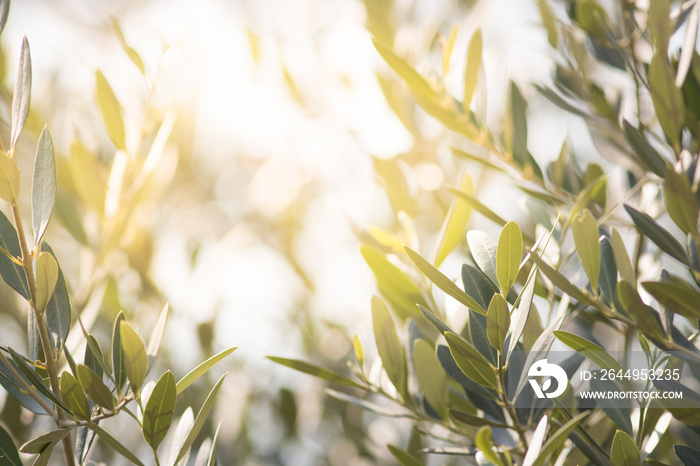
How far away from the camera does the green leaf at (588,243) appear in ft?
0.77

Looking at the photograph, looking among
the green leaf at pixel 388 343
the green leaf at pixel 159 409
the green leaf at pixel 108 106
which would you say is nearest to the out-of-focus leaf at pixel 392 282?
the green leaf at pixel 388 343

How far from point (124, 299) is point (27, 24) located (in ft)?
1.89

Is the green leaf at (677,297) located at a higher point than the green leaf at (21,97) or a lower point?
lower

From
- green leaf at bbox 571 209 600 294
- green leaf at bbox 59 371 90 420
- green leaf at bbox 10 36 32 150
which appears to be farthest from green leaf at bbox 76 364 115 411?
green leaf at bbox 571 209 600 294

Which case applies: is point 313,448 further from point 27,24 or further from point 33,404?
point 27,24

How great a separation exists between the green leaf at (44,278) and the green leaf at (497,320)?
194 millimetres

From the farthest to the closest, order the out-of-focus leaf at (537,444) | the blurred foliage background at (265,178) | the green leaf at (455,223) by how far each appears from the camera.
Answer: the blurred foliage background at (265,178), the green leaf at (455,223), the out-of-focus leaf at (537,444)

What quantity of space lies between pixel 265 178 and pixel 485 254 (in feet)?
1.76

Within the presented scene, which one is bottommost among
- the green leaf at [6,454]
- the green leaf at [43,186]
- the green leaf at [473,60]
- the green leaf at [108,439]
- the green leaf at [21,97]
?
the green leaf at [6,454]

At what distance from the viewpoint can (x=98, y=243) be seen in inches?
17.8

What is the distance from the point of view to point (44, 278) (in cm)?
23

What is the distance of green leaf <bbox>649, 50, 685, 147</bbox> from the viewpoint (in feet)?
0.76

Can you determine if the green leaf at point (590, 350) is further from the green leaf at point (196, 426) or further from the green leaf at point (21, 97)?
the green leaf at point (21, 97)

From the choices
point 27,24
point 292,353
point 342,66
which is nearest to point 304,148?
point 342,66
